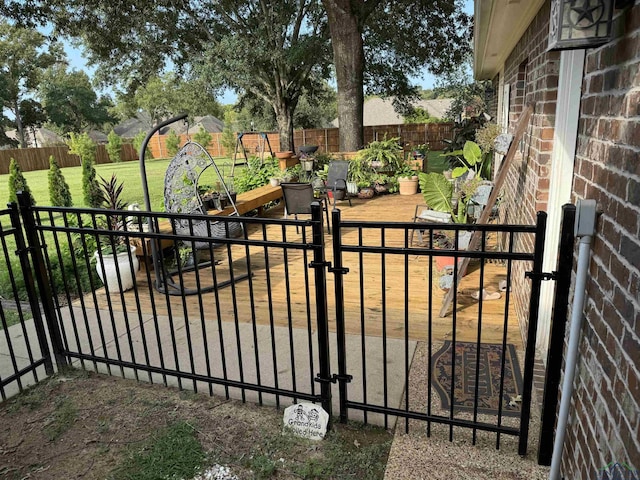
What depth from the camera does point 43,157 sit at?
26.1m

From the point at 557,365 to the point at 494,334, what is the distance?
4.75 ft

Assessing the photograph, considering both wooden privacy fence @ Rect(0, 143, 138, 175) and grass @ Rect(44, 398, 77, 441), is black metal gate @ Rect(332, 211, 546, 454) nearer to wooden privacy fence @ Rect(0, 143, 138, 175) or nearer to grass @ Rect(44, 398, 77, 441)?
grass @ Rect(44, 398, 77, 441)

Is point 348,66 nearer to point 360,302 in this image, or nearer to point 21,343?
point 360,302

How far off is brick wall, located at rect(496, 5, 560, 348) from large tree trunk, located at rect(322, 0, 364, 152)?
27.6 ft

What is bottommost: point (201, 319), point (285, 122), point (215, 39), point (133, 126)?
point (201, 319)

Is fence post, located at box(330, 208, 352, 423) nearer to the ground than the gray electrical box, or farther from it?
nearer to the ground

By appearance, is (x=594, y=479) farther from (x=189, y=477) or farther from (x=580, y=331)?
(x=189, y=477)

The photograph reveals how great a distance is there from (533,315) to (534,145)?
183 centimetres

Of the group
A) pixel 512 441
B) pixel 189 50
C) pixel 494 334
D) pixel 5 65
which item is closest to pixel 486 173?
pixel 494 334

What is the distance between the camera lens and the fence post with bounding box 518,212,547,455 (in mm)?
1767

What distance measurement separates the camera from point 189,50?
1647 cm

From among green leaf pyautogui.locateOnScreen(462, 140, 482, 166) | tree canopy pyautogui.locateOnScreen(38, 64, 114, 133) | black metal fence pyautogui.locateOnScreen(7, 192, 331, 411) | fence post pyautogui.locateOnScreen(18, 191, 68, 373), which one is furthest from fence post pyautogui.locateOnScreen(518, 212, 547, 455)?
tree canopy pyautogui.locateOnScreen(38, 64, 114, 133)

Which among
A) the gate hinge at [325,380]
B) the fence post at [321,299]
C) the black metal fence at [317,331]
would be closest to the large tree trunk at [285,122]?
the black metal fence at [317,331]

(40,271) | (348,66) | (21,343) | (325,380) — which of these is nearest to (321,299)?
(325,380)
